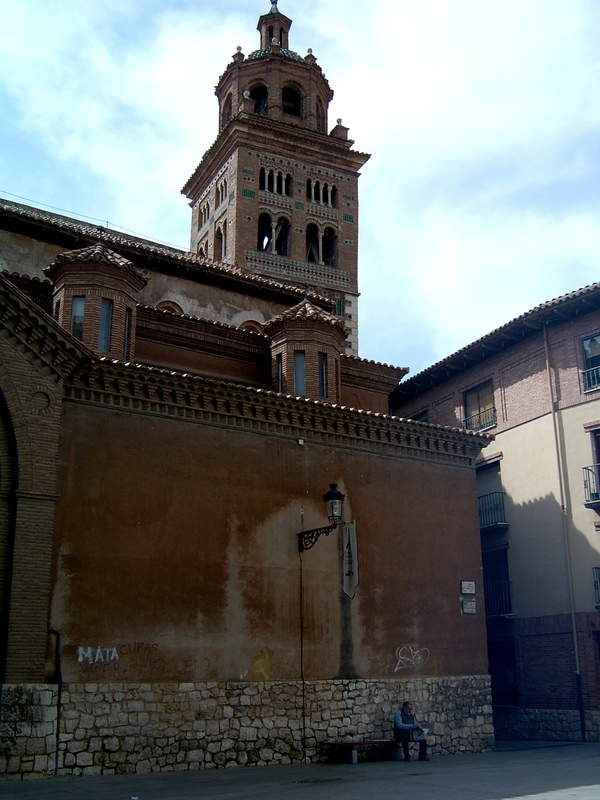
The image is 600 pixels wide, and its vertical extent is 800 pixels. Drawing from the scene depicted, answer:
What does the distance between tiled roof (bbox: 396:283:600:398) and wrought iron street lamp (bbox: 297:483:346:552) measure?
9474mm

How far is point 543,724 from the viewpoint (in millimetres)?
22953

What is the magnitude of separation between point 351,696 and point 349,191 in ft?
91.9

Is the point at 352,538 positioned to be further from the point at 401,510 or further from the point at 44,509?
the point at 44,509

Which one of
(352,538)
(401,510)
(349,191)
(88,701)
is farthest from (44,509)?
(349,191)

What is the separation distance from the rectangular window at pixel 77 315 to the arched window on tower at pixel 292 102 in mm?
24911

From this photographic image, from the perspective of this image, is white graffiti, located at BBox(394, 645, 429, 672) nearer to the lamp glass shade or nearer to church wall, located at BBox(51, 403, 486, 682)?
church wall, located at BBox(51, 403, 486, 682)

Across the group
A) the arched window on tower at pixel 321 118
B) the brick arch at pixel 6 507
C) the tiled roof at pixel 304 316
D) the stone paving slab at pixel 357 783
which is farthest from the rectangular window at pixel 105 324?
the arched window on tower at pixel 321 118

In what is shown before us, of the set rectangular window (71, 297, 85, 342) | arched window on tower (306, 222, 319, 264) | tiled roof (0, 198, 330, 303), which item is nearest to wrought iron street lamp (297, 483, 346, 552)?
rectangular window (71, 297, 85, 342)

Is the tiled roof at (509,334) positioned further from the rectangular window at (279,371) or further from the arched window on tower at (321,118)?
the arched window on tower at (321,118)

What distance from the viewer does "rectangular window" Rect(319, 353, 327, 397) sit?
21172 mm

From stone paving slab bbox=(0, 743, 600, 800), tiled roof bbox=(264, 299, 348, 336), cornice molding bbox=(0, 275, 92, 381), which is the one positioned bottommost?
stone paving slab bbox=(0, 743, 600, 800)

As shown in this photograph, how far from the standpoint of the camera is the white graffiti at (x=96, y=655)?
1461 centimetres

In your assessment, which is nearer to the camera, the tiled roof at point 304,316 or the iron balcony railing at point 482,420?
the tiled roof at point 304,316

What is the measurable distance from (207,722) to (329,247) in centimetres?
2747
